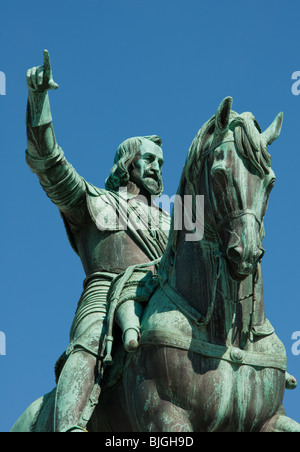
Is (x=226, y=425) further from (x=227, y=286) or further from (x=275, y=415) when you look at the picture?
A: (x=227, y=286)

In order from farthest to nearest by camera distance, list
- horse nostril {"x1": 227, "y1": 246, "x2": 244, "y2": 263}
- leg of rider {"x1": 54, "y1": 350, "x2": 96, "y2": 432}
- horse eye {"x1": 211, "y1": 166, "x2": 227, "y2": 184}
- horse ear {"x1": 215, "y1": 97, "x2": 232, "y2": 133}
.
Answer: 1. leg of rider {"x1": 54, "y1": 350, "x2": 96, "y2": 432}
2. horse ear {"x1": 215, "y1": 97, "x2": 232, "y2": 133}
3. horse eye {"x1": 211, "y1": 166, "x2": 227, "y2": 184}
4. horse nostril {"x1": 227, "y1": 246, "x2": 244, "y2": 263}

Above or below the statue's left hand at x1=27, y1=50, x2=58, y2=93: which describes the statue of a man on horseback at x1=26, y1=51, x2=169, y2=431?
below

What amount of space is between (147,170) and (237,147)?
11.0 ft

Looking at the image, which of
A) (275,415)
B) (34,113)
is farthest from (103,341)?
(34,113)

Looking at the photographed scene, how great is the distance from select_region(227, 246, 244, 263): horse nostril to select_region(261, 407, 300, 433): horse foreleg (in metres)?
1.52

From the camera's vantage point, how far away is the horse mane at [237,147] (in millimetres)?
8250

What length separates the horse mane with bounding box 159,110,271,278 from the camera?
825cm

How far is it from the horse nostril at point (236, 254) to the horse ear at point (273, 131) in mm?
1215

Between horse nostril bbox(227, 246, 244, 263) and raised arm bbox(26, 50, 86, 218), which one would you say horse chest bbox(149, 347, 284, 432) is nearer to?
horse nostril bbox(227, 246, 244, 263)

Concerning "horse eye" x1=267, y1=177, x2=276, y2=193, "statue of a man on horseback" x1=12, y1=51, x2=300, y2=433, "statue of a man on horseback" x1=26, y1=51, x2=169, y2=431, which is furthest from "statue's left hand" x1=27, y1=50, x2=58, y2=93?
"horse eye" x1=267, y1=177, x2=276, y2=193

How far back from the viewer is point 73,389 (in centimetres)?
894

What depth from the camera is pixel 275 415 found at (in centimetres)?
859

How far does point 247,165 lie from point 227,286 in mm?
1000

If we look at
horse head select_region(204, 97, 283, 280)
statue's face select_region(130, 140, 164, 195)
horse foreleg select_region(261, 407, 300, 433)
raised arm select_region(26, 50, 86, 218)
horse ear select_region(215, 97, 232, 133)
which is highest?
statue's face select_region(130, 140, 164, 195)
